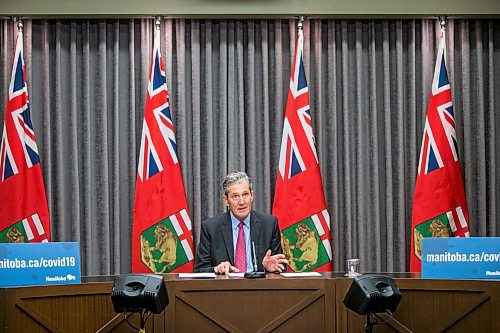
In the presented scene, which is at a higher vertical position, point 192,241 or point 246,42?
point 246,42

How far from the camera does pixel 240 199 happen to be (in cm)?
551

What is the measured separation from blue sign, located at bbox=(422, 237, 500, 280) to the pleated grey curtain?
2.61 meters

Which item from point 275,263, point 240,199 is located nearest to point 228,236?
point 240,199

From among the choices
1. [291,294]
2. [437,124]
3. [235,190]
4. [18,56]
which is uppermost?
[18,56]

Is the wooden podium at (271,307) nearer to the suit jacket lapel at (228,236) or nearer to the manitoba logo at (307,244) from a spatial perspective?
the suit jacket lapel at (228,236)

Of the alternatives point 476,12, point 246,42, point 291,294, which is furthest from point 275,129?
point 291,294

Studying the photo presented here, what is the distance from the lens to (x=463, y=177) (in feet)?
23.8

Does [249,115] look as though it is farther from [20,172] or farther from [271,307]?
[271,307]

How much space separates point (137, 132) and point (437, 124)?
2.64m

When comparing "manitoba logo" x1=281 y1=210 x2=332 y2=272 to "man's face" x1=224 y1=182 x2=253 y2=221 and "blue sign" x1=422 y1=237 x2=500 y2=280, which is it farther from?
"blue sign" x1=422 y1=237 x2=500 y2=280

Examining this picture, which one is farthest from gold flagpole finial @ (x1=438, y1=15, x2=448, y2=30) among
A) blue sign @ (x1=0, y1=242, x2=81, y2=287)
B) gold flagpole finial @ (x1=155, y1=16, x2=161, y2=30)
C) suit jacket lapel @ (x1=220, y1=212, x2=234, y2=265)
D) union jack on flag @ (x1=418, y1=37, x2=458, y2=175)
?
blue sign @ (x1=0, y1=242, x2=81, y2=287)

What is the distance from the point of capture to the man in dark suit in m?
5.45

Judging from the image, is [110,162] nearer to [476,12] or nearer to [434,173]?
[434,173]

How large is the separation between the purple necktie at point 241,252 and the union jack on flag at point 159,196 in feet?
4.70
